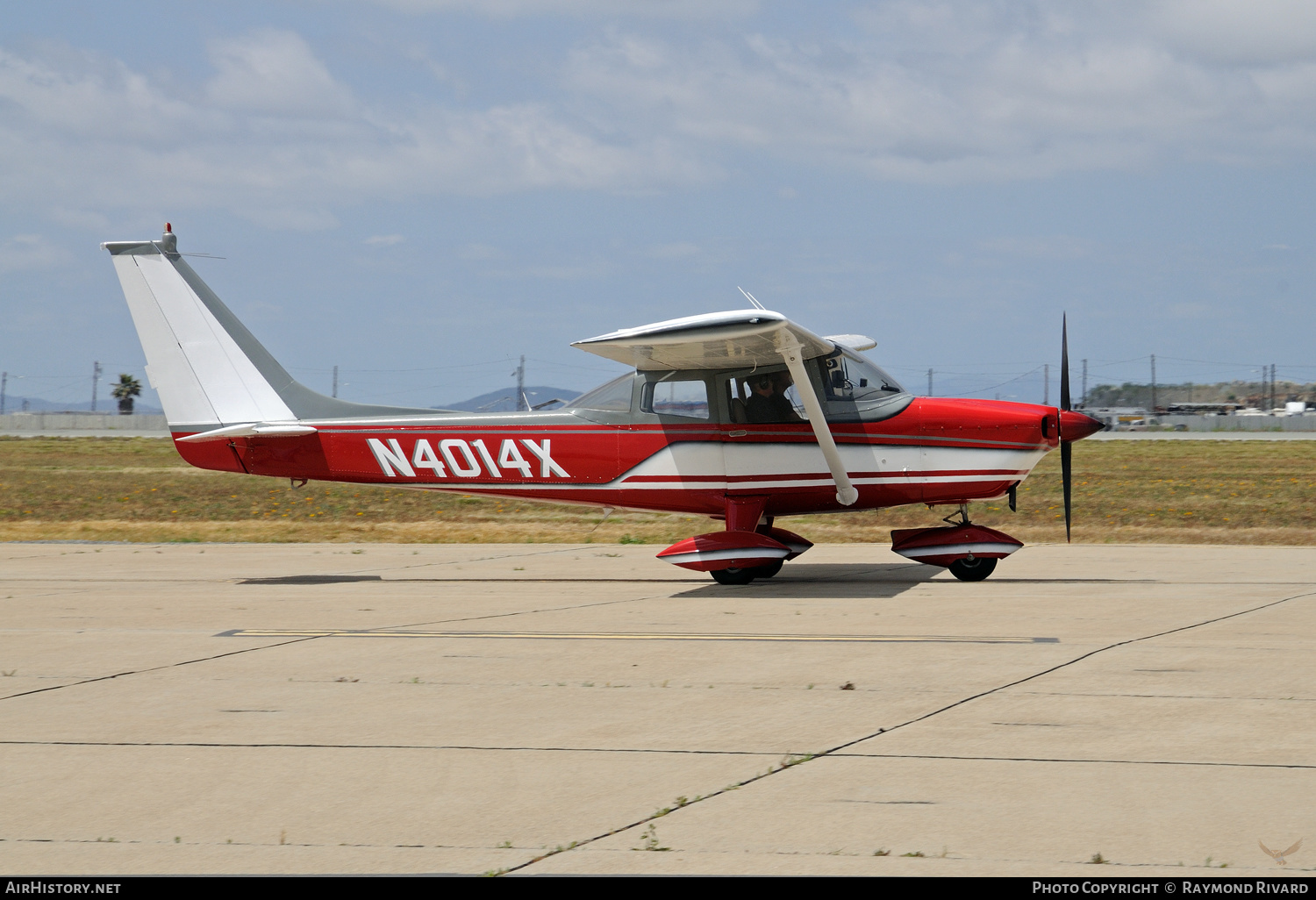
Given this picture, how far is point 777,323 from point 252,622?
17.8ft

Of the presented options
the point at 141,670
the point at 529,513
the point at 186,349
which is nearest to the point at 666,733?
the point at 141,670

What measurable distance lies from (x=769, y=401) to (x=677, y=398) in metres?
1.06

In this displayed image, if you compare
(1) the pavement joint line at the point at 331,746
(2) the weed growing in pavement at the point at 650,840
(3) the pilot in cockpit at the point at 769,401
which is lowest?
(1) the pavement joint line at the point at 331,746

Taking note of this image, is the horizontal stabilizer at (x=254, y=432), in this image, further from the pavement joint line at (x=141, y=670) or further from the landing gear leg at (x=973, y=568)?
the landing gear leg at (x=973, y=568)

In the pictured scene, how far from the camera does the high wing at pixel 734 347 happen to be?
11281 millimetres

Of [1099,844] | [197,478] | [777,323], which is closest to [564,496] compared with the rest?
[777,323]

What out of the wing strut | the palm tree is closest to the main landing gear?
the wing strut

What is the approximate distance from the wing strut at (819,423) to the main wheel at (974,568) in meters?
1.35

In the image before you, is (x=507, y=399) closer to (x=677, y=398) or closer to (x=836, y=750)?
(x=677, y=398)

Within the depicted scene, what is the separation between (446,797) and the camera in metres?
4.88

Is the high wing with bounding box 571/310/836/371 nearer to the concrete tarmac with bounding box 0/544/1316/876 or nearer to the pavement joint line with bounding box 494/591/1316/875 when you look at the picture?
the concrete tarmac with bounding box 0/544/1316/876

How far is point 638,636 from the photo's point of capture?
927 cm

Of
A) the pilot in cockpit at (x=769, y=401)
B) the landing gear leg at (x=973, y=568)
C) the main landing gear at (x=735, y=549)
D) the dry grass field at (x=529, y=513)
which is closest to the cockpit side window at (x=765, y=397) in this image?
the pilot in cockpit at (x=769, y=401)
